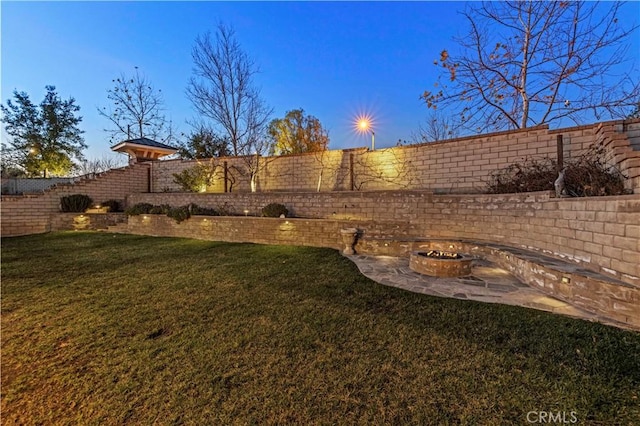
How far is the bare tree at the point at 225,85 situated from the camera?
14.2m

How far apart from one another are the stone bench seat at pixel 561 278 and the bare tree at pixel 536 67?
6577 mm

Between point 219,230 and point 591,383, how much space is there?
913 cm

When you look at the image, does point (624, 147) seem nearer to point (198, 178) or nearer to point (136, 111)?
point (198, 178)

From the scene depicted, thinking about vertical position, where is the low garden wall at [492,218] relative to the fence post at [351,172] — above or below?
below

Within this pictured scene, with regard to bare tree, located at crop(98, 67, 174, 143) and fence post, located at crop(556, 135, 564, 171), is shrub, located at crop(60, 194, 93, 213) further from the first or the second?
fence post, located at crop(556, 135, 564, 171)

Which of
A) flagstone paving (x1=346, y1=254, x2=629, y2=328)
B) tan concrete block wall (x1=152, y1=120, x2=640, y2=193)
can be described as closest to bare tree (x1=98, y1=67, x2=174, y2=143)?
tan concrete block wall (x1=152, y1=120, x2=640, y2=193)

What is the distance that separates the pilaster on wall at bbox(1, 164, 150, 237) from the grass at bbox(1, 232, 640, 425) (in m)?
10.5

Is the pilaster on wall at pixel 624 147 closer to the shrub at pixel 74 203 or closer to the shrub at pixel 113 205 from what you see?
the shrub at pixel 113 205

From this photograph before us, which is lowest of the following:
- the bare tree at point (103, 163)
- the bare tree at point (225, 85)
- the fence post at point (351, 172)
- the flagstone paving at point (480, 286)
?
the flagstone paving at point (480, 286)

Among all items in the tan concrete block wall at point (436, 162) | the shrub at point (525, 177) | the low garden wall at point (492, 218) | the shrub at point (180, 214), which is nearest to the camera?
the low garden wall at point (492, 218)

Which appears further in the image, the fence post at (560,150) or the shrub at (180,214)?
the shrub at (180,214)

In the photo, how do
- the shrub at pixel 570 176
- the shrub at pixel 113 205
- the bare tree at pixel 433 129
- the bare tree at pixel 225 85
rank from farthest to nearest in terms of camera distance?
1. the bare tree at pixel 433 129
2. the bare tree at pixel 225 85
3. the shrub at pixel 113 205
4. the shrub at pixel 570 176

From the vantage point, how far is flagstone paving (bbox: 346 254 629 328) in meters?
3.21

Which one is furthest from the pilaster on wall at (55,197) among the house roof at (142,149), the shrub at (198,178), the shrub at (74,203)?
the shrub at (198,178)
